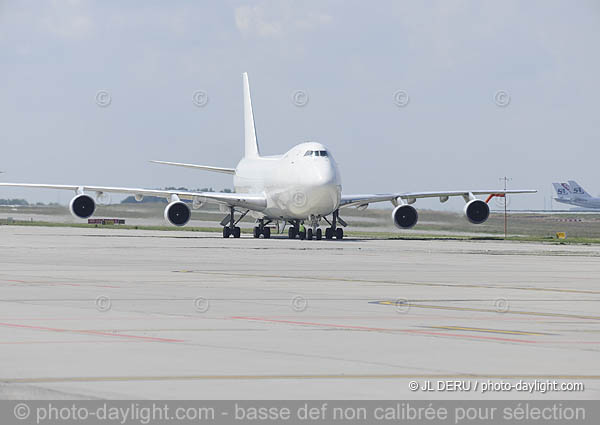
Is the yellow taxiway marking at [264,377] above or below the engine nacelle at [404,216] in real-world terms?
below

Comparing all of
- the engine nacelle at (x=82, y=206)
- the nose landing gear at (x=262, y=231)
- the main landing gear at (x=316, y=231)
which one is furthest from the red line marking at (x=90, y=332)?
the nose landing gear at (x=262, y=231)

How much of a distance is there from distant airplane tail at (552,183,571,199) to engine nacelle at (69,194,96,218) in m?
126

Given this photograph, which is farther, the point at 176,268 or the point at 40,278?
the point at 176,268

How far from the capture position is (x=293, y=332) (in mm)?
14797

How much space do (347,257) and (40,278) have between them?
49.3 ft

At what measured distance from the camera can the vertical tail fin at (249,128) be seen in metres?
76.2

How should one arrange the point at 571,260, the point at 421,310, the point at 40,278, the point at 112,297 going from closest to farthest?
the point at 421,310 → the point at 112,297 → the point at 40,278 → the point at 571,260

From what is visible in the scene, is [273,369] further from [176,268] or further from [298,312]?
[176,268]

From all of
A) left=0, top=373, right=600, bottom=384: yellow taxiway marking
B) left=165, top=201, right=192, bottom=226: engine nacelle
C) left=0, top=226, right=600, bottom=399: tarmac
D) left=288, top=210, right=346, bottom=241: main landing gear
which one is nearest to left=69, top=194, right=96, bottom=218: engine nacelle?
left=165, top=201, right=192, bottom=226: engine nacelle

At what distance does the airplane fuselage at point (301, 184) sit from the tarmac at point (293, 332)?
85.5 feet

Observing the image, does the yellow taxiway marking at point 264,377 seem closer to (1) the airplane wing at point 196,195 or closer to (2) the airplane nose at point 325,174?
(2) the airplane nose at point 325,174

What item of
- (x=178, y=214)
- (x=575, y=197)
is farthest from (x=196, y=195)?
(x=575, y=197)
